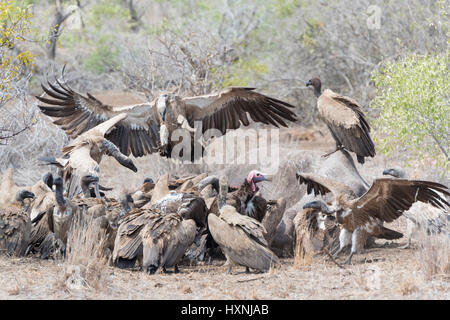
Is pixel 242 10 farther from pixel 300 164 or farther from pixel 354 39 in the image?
pixel 300 164

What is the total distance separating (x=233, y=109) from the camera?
936 cm

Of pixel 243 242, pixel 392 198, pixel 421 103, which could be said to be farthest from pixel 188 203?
pixel 421 103

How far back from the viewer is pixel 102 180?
12.3m

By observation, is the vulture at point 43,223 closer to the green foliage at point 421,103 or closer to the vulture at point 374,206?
the vulture at point 374,206

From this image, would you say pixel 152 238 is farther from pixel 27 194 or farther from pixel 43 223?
pixel 27 194

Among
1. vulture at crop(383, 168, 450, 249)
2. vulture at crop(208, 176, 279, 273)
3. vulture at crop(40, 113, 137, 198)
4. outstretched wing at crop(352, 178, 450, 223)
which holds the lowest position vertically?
vulture at crop(208, 176, 279, 273)

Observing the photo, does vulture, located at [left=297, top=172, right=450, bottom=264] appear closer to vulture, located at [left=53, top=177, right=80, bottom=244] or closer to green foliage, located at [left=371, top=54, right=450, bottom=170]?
green foliage, located at [left=371, top=54, right=450, bottom=170]

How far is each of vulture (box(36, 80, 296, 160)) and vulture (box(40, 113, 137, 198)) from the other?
0.67 metres

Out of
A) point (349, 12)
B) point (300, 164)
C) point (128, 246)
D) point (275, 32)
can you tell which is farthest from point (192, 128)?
point (275, 32)

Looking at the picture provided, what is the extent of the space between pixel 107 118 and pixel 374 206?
388 centimetres

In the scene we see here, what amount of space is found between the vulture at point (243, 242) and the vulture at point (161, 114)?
2.68 meters

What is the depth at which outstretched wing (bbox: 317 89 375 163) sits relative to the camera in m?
8.54

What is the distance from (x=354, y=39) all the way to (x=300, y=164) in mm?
6880

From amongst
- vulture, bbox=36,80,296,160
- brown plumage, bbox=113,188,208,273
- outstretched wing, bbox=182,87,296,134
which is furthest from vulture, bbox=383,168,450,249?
brown plumage, bbox=113,188,208,273
